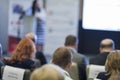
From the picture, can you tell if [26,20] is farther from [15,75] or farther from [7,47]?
[15,75]

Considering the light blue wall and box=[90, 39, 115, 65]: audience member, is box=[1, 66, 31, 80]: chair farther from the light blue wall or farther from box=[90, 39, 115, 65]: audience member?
the light blue wall

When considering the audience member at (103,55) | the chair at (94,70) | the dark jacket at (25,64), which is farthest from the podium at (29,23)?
the chair at (94,70)

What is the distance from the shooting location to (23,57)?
4254 millimetres

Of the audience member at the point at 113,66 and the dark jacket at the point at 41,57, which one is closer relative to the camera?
the audience member at the point at 113,66

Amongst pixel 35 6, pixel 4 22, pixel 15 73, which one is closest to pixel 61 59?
pixel 15 73

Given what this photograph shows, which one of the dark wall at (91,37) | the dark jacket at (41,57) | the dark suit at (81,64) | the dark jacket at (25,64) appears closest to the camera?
the dark jacket at (25,64)

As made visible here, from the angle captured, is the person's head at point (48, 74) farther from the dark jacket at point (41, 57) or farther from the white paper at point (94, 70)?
the dark jacket at point (41, 57)

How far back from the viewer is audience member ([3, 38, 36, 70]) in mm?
4156

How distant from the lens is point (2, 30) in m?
10.6

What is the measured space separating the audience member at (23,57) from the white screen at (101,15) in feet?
6.46

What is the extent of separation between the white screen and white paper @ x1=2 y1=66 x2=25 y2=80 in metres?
2.60

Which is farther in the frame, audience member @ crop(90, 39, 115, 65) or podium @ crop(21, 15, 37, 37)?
podium @ crop(21, 15, 37, 37)

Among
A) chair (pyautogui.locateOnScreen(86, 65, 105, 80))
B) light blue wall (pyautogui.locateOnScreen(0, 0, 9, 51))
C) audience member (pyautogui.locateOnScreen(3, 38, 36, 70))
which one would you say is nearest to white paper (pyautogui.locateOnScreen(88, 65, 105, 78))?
chair (pyautogui.locateOnScreen(86, 65, 105, 80))

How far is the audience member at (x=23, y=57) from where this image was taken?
4156mm
